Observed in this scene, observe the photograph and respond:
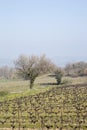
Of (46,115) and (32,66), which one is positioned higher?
(32,66)

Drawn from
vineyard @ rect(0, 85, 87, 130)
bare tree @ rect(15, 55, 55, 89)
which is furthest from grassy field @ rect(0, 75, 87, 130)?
bare tree @ rect(15, 55, 55, 89)

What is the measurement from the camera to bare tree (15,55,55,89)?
205 feet

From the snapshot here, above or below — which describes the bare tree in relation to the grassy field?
above

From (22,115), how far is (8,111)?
9.74 feet

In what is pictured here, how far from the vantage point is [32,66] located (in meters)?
64.4

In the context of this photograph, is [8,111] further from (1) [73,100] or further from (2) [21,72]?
(2) [21,72]

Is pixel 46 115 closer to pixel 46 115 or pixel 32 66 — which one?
pixel 46 115

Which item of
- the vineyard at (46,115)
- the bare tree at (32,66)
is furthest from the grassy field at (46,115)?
the bare tree at (32,66)

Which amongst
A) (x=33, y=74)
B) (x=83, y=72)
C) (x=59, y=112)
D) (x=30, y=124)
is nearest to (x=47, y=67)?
(x=33, y=74)

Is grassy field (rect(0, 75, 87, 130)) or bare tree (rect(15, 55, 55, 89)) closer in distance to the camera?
grassy field (rect(0, 75, 87, 130))

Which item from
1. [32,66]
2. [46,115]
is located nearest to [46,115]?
[46,115]

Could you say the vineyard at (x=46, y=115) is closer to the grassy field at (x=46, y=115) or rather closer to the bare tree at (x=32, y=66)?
the grassy field at (x=46, y=115)

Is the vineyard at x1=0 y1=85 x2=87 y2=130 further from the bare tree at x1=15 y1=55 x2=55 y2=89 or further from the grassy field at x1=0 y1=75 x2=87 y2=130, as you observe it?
the bare tree at x1=15 y1=55 x2=55 y2=89

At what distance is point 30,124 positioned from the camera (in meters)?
24.5
